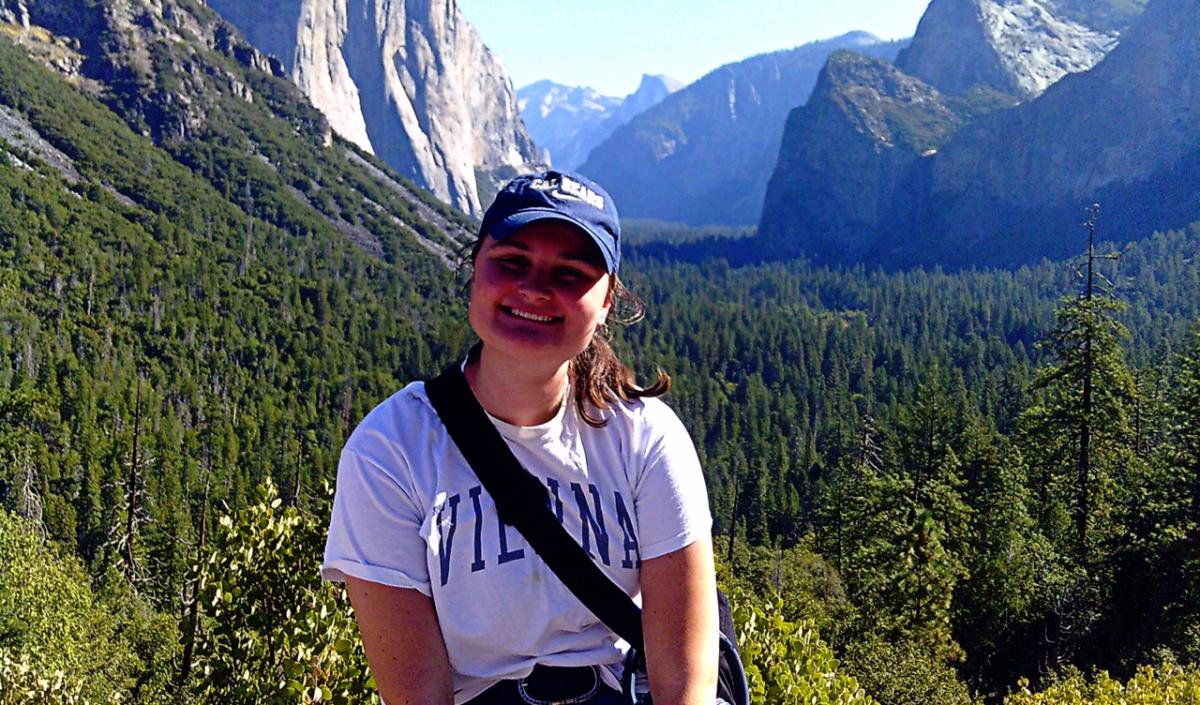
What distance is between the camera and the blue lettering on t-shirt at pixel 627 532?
128 inches

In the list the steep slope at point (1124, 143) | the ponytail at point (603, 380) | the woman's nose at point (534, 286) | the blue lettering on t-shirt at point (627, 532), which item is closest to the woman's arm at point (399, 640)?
the blue lettering on t-shirt at point (627, 532)

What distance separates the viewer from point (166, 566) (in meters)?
51.8

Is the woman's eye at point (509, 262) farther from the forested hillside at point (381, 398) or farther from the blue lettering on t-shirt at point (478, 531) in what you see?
the forested hillside at point (381, 398)

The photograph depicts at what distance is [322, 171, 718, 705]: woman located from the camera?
10.0 feet

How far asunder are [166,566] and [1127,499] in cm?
4911

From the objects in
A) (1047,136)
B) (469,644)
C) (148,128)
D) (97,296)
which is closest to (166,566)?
(469,644)

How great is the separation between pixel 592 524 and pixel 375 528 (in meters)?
0.76

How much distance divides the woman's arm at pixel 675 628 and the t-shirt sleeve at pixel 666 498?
0.06m

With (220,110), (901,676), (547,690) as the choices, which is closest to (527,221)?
(547,690)

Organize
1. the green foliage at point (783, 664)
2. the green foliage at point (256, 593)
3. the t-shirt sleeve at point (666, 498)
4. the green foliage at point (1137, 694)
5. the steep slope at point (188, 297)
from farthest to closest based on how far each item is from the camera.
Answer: the steep slope at point (188, 297)
the green foliage at point (1137, 694)
the green foliage at point (256, 593)
the green foliage at point (783, 664)
the t-shirt sleeve at point (666, 498)

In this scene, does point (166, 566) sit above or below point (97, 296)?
below

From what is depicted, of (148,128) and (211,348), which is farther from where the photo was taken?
(148,128)

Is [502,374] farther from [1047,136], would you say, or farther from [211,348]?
[1047,136]

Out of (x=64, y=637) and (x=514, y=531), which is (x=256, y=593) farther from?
(x=64, y=637)
